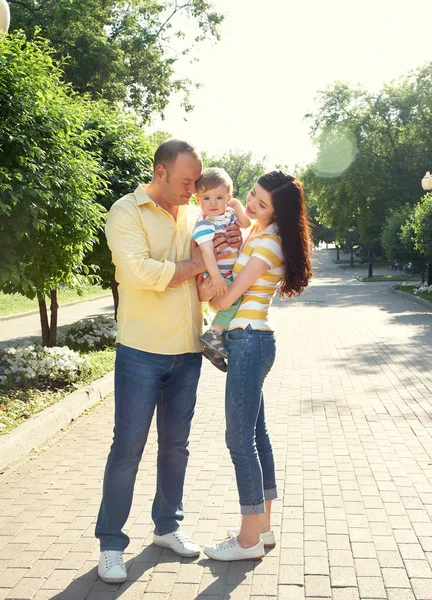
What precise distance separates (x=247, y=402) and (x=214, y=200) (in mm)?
998

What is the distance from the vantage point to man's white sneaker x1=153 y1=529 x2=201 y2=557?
12.9 ft

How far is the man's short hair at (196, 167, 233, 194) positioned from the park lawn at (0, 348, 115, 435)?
3.43 meters

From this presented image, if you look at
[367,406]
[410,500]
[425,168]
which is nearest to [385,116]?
[425,168]

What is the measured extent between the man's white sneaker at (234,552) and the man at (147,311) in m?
0.46

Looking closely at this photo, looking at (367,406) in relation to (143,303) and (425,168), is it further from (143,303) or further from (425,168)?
(425,168)

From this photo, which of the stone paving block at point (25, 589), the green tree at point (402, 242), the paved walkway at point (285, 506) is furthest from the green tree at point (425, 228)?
the stone paving block at point (25, 589)

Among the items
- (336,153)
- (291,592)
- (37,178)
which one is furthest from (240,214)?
(336,153)

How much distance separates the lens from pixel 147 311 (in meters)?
3.74

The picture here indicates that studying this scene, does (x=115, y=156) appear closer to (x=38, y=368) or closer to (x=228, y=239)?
(x=38, y=368)

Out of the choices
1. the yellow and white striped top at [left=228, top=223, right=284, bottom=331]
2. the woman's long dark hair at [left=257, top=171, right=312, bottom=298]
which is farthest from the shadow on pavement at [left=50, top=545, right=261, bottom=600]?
the woman's long dark hair at [left=257, top=171, right=312, bottom=298]

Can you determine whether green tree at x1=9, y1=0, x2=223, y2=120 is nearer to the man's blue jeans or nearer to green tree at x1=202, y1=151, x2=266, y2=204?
the man's blue jeans

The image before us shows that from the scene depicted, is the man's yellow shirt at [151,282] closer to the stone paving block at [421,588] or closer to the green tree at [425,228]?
the stone paving block at [421,588]

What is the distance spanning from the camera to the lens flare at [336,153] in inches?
1945

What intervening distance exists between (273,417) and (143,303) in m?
4.06
